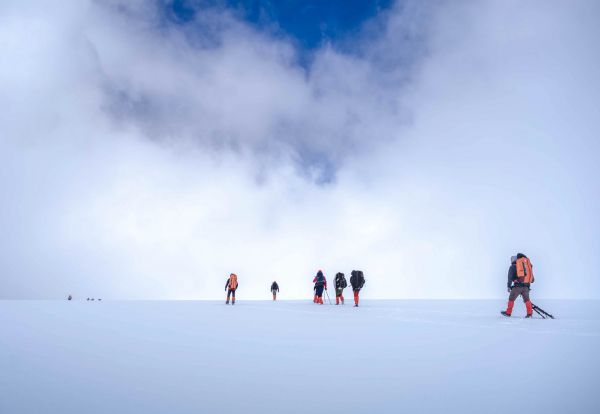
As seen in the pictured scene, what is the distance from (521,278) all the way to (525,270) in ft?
1.03

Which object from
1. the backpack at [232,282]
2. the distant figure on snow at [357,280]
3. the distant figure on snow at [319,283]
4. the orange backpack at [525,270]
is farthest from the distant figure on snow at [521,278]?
the backpack at [232,282]

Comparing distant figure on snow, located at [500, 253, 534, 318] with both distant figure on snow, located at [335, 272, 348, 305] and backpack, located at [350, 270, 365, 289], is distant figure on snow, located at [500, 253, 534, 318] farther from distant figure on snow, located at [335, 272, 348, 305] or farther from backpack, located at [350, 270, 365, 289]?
distant figure on snow, located at [335, 272, 348, 305]

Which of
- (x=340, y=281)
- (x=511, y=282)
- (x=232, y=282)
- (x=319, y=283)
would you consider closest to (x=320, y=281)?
(x=319, y=283)

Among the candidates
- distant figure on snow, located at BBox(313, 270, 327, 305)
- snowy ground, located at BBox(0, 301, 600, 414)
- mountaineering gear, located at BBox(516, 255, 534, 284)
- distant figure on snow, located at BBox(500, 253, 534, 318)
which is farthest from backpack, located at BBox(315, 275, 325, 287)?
snowy ground, located at BBox(0, 301, 600, 414)

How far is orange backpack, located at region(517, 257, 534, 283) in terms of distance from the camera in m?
12.0

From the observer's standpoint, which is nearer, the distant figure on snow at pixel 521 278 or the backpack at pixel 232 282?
the distant figure on snow at pixel 521 278

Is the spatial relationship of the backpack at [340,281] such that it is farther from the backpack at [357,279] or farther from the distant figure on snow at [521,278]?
the distant figure on snow at [521,278]

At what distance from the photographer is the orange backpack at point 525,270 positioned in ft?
39.3

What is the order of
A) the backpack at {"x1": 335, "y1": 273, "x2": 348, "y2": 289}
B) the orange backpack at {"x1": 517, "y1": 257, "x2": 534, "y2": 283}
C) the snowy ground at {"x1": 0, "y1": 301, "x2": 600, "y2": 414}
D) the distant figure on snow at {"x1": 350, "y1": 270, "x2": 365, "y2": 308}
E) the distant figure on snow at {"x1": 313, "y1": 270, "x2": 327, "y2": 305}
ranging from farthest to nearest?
the distant figure on snow at {"x1": 313, "y1": 270, "x2": 327, "y2": 305}
the backpack at {"x1": 335, "y1": 273, "x2": 348, "y2": 289}
the distant figure on snow at {"x1": 350, "y1": 270, "x2": 365, "y2": 308}
the orange backpack at {"x1": 517, "y1": 257, "x2": 534, "y2": 283}
the snowy ground at {"x1": 0, "y1": 301, "x2": 600, "y2": 414}

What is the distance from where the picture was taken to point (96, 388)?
3562 mm

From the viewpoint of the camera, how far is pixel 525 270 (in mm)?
12047

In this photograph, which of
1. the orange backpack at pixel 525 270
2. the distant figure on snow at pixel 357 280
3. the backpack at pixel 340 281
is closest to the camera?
the orange backpack at pixel 525 270

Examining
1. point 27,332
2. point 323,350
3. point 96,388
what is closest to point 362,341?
point 323,350

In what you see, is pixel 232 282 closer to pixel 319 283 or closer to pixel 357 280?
pixel 319 283
